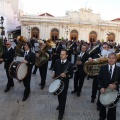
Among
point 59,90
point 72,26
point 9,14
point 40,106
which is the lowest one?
point 40,106

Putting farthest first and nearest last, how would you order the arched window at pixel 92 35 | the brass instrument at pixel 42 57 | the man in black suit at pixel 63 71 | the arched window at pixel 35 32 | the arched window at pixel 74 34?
the arched window at pixel 92 35 → the arched window at pixel 74 34 → the arched window at pixel 35 32 → the brass instrument at pixel 42 57 → the man in black suit at pixel 63 71

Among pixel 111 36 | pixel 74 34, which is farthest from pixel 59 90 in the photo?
pixel 111 36

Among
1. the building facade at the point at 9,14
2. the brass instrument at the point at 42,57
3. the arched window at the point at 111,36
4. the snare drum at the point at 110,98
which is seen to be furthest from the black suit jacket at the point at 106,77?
the arched window at the point at 111,36

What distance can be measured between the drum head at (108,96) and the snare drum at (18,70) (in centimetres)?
300

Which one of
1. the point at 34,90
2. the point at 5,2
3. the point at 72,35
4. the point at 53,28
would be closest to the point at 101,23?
the point at 72,35

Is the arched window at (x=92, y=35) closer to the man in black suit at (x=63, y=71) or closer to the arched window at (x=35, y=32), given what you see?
the arched window at (x=35, y=32)

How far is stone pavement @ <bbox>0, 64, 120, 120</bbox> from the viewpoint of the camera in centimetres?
597

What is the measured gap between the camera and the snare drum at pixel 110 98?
4.57 metres

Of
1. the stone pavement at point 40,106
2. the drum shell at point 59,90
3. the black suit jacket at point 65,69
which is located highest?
the black suit jacket at point 65,69

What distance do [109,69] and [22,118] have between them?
261 centimetres

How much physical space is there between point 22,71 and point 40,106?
1229 millimetres

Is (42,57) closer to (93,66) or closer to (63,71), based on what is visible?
(93,66)

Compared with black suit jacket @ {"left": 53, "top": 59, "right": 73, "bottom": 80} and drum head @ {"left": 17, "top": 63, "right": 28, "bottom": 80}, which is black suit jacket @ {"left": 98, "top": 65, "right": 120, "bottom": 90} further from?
drum head @ {"left": 17, "top": 63, "right": 28, "bottom": 80}

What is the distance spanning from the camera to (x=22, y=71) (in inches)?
274
